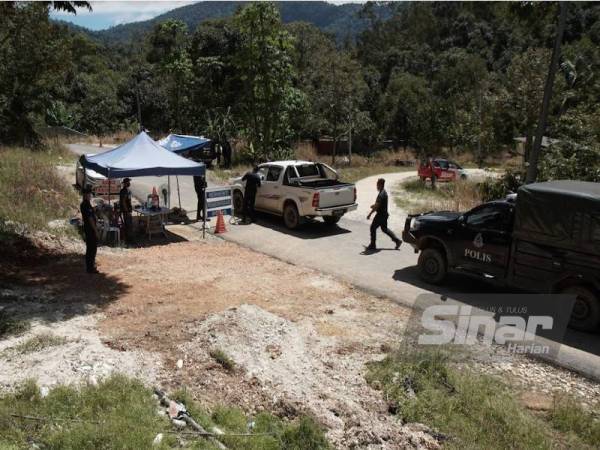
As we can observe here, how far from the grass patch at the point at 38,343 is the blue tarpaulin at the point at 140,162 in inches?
249

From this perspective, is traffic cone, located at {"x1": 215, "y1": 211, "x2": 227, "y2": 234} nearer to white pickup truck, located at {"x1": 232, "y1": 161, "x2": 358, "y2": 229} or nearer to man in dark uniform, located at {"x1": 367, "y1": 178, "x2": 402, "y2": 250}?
white pickup truck, located at {"x1": 232, "y1": 161, "x2": 358, "y2": 229}

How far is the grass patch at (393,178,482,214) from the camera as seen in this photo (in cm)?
1828

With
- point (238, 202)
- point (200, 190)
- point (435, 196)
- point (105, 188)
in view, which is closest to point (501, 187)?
point (435, 196)

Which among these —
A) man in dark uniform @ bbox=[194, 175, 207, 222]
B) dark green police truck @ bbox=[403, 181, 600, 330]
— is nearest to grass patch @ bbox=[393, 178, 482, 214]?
man in dark uniform @ bbox=[194, 175, 207, 222]

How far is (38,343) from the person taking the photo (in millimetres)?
7391

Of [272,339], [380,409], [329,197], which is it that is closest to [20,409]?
[272,339]

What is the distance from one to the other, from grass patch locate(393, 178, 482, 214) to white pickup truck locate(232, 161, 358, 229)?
3724mm

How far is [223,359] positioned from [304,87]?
132ft

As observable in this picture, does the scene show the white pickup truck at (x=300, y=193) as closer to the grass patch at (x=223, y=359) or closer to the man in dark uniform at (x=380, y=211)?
the man in dark uniform at (x=380, y=211)

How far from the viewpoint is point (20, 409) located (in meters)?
5.71

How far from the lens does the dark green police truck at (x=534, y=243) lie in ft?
28.0

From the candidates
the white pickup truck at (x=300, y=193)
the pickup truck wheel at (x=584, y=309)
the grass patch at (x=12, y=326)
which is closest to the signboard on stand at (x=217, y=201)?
the white pickup truck at (x=300, y=193)

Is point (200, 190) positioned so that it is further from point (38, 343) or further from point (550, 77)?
point (550, 77)

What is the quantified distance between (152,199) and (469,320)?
30.0ft
